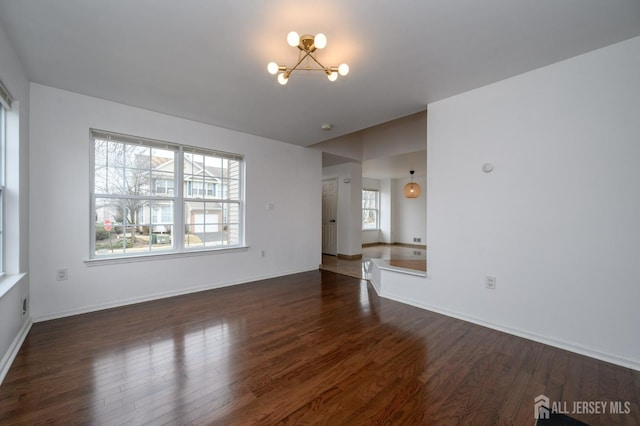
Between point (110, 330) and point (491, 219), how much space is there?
4.03m

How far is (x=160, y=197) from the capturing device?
11.9 feet

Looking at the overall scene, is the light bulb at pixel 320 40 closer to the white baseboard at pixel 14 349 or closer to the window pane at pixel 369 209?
the white baseboard at pixel 14 349

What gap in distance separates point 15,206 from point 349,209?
5.40 meters

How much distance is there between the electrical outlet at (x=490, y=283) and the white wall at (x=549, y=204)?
0.17 ft

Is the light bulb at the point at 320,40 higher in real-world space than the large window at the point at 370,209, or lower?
higher

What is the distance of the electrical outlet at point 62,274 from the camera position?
2871 millimetres

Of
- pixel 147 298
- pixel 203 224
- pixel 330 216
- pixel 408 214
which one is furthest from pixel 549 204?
pixel 408 214

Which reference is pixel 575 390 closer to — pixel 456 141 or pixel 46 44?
pixel 456 141

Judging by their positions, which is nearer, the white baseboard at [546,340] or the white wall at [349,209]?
the white baseboard at [546,340]

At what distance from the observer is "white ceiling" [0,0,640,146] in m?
1.74

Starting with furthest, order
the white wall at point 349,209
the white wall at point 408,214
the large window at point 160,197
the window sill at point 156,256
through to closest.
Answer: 1. the white wall at point 408,214
2. the white wall at point 349,209
3. the large window at point 160,197
4. the window sill at point 156,256

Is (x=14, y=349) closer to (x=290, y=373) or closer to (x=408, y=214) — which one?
(x=290, y=373)

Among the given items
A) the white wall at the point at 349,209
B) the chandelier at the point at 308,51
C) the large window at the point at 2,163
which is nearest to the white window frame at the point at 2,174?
the large window at the point at 2,163

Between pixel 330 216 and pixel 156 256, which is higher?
pixel 330 216
